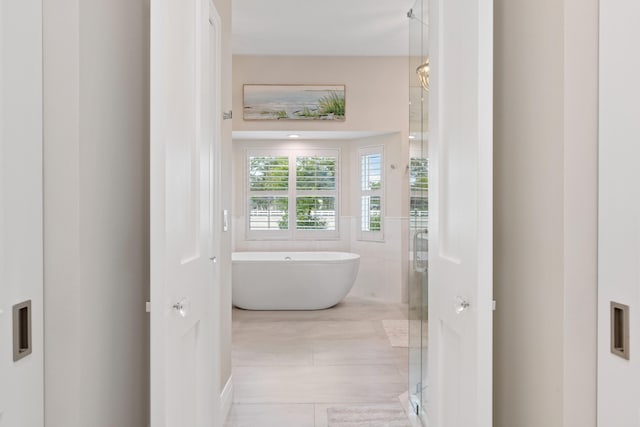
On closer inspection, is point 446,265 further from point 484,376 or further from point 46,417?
point 46,417

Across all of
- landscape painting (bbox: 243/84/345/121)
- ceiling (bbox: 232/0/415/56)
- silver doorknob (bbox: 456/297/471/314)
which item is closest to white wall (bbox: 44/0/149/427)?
silver doorknob (bbox: 456/297/471/314)

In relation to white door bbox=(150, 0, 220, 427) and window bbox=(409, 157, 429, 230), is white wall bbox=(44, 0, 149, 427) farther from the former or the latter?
window bbox=(409, 157, 429, 230)

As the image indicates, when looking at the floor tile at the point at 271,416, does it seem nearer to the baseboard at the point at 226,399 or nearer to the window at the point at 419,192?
the baseboard at the point at 226,399

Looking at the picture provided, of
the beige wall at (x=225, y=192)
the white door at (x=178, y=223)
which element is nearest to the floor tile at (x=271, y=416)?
the beige wall at (x=225, y=192)

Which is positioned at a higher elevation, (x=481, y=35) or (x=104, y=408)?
(x=481, y=35)

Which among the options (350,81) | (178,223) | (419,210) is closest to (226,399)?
(419,210)

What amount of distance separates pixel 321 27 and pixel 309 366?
3221mm

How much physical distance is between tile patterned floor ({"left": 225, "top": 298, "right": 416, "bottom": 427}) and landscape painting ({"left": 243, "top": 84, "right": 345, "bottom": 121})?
230 centimetres

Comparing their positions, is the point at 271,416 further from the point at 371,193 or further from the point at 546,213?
the point at 371,193

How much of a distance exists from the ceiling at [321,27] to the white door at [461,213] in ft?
A: 8.94
